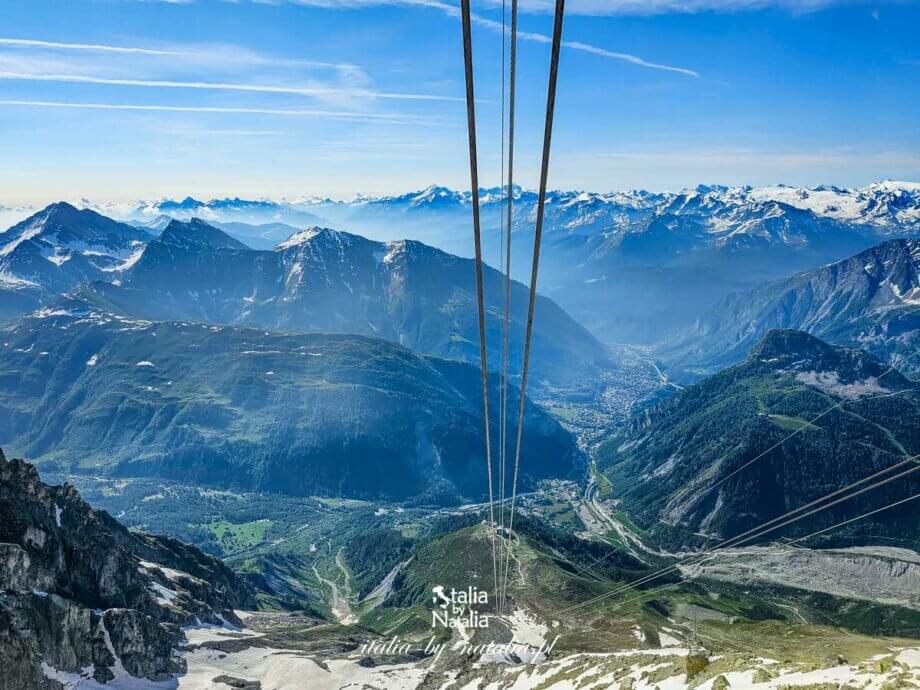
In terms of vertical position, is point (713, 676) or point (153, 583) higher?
point (713, 676)

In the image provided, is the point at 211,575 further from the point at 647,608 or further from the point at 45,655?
the point at 647,608

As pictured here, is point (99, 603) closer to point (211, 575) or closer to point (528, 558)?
point (211, 575)

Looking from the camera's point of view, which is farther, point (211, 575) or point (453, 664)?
point (211, 575)

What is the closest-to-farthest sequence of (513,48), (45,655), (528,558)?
1. (513,48)
2. (45,655)
3. (528,558)

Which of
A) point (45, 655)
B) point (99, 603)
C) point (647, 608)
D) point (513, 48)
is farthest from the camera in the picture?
point (647, 608)

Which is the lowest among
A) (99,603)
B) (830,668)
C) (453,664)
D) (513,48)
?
(453,664)

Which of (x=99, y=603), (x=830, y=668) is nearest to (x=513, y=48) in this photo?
(x=830, y=668)
